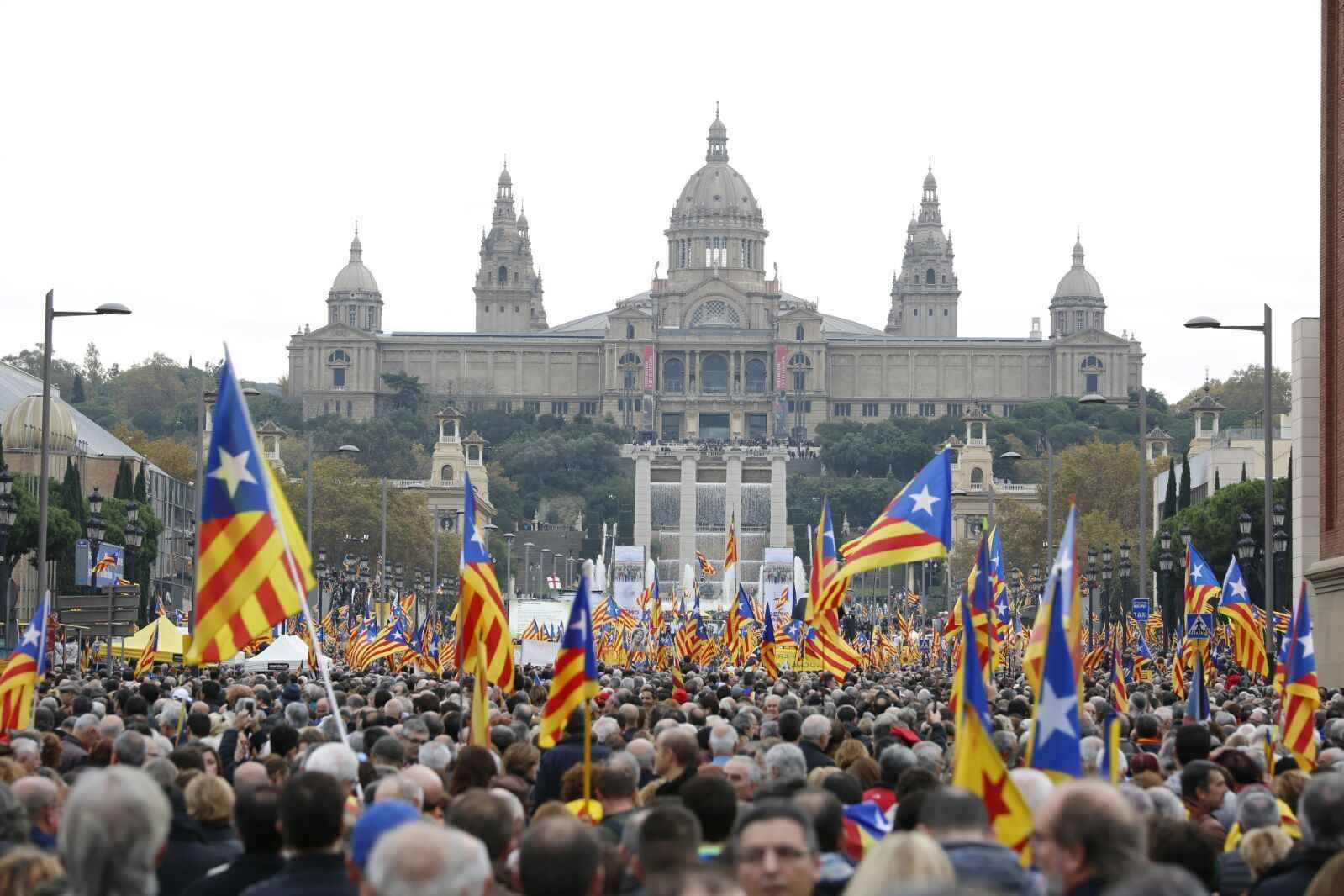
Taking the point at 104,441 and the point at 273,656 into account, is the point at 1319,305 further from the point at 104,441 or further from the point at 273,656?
the point at 104,441

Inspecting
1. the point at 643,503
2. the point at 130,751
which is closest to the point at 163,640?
the point at 130,751

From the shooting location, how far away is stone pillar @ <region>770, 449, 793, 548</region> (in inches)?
7013

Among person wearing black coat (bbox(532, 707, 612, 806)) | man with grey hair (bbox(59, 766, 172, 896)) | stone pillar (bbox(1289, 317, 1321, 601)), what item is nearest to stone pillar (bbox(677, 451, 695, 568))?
stone pillar (bbox(1289, 317, 1321, 601))

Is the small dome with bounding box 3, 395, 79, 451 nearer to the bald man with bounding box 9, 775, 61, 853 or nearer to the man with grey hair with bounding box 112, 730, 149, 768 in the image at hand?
the man with grey hair with bounding box 112, 730, 149, 768

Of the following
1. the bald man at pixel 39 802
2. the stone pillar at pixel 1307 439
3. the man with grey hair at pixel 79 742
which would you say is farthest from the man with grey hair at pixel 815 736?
the stone pillar at pixel 1307 439

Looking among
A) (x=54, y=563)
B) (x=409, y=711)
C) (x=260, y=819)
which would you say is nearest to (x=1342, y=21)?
(x=409, y=711)

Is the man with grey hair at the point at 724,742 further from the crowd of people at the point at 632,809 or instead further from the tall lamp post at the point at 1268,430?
the tall lamp post at the point at 1268,430

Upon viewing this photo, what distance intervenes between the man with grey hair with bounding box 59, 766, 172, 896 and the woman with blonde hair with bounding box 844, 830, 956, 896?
6.48 feet

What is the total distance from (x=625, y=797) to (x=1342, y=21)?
2738 cm

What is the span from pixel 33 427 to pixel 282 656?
4574 cm

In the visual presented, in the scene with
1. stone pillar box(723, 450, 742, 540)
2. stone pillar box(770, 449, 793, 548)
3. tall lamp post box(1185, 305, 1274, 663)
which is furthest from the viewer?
stone pillar box(770, 449, 793, 548)

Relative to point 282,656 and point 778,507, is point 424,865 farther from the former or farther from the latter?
point 778,507

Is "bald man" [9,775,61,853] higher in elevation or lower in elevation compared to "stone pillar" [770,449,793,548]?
lower

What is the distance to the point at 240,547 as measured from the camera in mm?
12992
